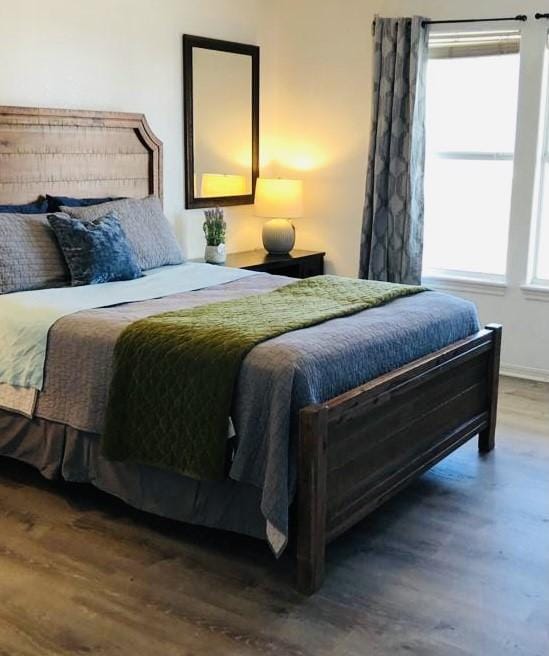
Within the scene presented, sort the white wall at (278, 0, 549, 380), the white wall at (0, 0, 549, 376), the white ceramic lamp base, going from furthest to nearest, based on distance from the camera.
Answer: the white ceramic lamp base < the white wall at (278, 0, 549, 380) < the white wall at (0, 0, 549, 376)

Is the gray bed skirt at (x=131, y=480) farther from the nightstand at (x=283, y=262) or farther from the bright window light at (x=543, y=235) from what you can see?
the bright window light at (x=543, y=235)

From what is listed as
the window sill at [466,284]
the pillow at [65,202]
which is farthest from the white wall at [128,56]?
the window sill at [466,284]

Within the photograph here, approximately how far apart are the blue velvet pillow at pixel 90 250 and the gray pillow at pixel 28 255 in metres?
0.05

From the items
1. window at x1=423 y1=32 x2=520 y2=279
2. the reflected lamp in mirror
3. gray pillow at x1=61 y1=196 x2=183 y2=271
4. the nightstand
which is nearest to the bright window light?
window at x1=423 y1=32 x2=520 y2=279

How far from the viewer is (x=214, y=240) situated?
507 cm

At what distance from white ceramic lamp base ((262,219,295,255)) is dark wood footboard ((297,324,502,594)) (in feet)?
6.79

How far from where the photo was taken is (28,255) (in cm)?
372

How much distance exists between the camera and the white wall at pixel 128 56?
13.6 ft

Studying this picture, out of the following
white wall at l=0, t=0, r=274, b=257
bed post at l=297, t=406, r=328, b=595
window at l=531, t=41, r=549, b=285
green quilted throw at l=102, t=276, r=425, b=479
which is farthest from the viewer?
window at l=531, t=41, r=549, b=285

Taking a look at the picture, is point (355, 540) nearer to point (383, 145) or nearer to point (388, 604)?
point (388, 604)

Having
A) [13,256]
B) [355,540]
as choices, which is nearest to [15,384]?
[13,256]

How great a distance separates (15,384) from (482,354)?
201cm

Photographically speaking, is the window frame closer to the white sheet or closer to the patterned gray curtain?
the patterned gray curtain

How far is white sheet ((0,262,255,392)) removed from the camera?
3240 millimetres
